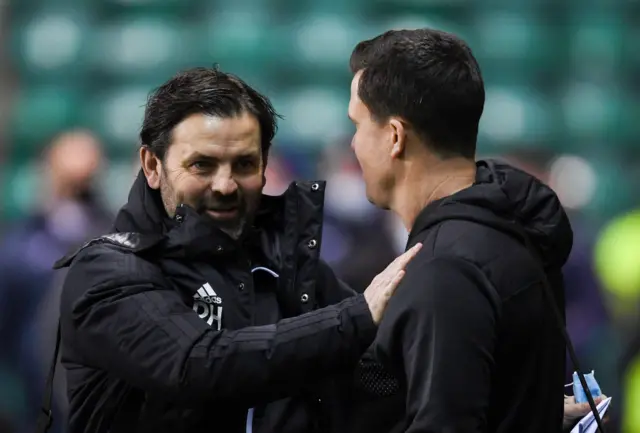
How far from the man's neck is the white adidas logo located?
1.55 ft

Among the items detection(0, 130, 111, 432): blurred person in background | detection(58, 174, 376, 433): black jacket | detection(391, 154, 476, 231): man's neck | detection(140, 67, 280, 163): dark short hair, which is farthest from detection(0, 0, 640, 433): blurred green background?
detection(391, 154, 476, 231): man's neck

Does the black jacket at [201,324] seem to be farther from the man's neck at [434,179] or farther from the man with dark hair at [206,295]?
the man's neck at [434,179]

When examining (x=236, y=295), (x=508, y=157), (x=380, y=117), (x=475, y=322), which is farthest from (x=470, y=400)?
(x=508, y=157)

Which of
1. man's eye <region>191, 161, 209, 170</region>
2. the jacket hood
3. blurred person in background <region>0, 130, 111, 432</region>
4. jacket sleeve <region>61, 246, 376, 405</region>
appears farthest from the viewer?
blurred person in background <region>0, 130, 111, 432</region>

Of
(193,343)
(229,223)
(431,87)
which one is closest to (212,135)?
(229,223)

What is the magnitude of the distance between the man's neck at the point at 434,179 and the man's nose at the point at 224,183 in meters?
0.43

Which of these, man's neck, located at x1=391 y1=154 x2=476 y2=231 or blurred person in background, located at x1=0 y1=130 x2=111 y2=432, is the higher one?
man's neck, located at x1=391 y1=154 x2=476 y2=231

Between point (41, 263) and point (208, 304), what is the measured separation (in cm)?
251

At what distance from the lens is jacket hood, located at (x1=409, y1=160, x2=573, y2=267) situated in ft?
6.68

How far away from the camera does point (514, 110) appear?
8.13 meters

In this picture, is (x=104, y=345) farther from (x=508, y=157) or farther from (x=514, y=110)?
(x=514, y=110)

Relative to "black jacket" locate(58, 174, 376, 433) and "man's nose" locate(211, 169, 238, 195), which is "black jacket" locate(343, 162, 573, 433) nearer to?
"black jacket" locate(58, 174, 376, 433)

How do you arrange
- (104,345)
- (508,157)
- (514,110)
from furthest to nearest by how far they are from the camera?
1. (514,110)
2. (508,157)
3. (104,345)

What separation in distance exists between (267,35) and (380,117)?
21.2ft
